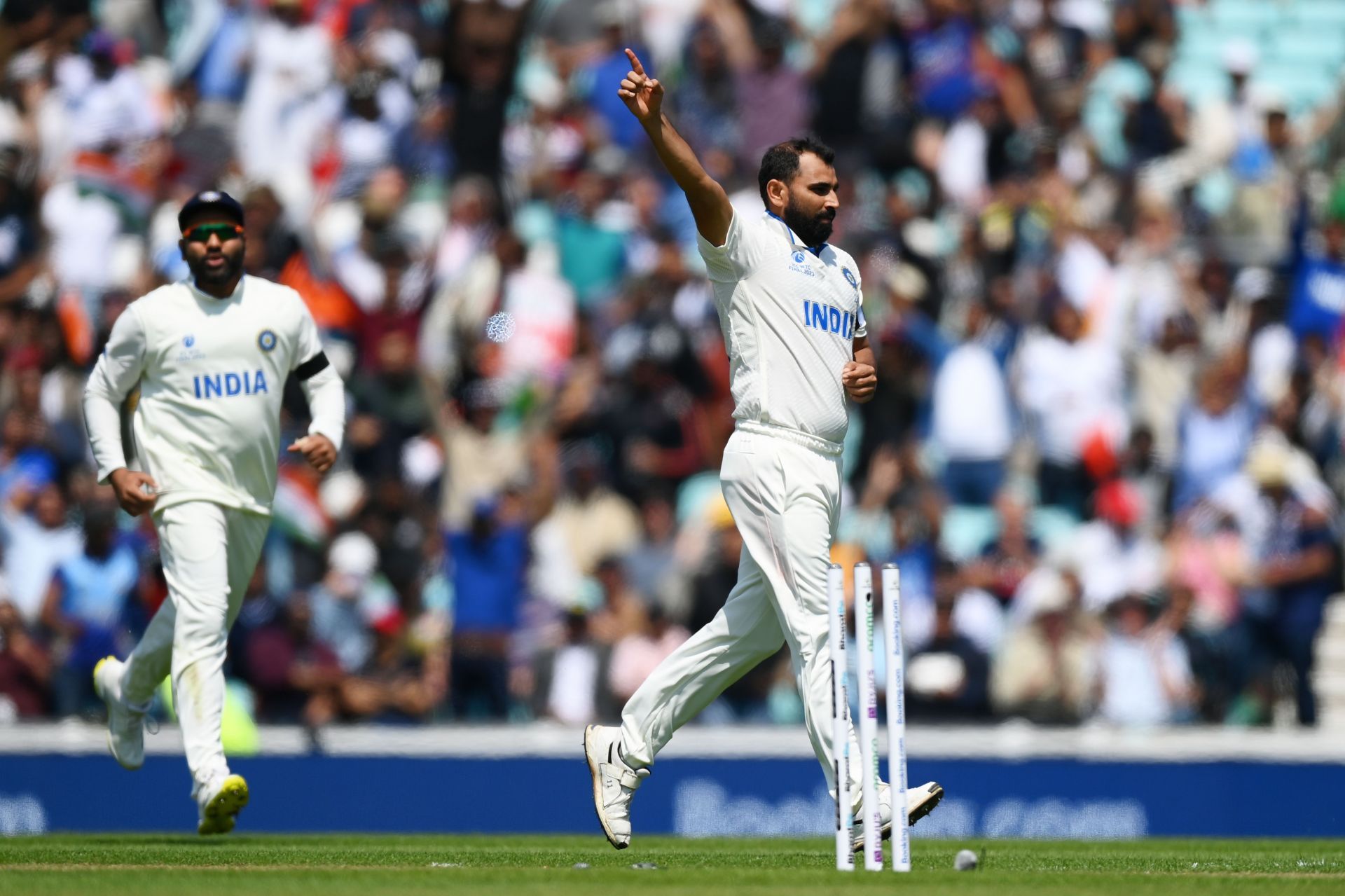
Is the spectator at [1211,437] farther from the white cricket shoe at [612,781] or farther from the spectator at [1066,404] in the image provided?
the white cricket shoe at [612,781]

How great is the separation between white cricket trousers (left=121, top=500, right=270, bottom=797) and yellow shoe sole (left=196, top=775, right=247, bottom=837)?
85mm

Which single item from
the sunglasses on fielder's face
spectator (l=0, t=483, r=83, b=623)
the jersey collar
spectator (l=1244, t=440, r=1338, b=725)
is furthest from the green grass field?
spectator (l=0, t=483, r=83, b=623)

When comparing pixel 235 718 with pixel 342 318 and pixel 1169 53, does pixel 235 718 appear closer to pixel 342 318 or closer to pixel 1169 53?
pixel 342 318

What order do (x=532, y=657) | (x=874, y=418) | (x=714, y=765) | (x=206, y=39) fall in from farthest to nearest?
(x=206, y=39)
(x=874, y=418)
(x=532, y=657)
(x=714, y=765)

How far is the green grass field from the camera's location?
661 centimetres

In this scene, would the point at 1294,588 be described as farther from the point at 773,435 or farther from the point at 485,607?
the point at 773,435

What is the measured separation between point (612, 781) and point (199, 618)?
6.70 feet

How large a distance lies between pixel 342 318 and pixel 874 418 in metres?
4.05

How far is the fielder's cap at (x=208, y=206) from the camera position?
8828 mm

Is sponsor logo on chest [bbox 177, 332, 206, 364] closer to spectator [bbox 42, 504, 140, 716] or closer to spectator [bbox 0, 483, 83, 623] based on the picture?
spectator [bbox 42, 504, 140, 716]

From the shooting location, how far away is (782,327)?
7.87 metres

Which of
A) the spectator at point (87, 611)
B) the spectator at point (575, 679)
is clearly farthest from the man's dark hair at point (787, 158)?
the spectator at point (87, 611)

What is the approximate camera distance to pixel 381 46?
665 inches

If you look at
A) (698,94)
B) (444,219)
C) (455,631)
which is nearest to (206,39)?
(444,219)
